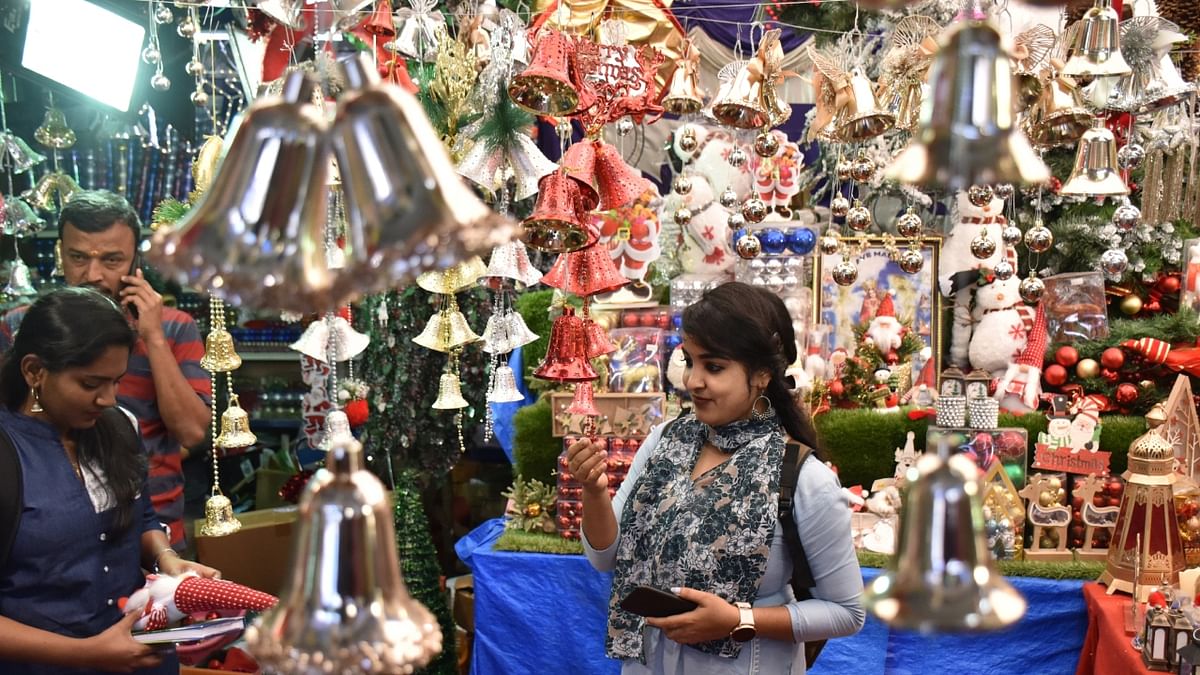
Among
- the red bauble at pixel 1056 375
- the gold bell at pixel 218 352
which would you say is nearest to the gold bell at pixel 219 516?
the gold bell at pixel 218 352

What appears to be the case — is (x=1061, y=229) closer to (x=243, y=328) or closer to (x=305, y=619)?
(x=305, y=619)

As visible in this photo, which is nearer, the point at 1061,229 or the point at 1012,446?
the point at 1012,446

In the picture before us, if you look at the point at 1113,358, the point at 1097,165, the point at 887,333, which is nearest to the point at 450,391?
the point at 887,333

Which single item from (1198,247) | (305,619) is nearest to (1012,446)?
(1198,247)

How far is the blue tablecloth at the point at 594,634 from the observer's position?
313cm

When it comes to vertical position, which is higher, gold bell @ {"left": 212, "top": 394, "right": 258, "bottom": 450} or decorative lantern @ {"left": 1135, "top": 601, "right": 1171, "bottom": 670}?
gold bell @ {"left": 212, "top": 394, "right": 258, "bottom": 450}

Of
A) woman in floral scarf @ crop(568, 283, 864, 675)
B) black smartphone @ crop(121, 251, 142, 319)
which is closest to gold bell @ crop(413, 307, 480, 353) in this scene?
black smartphone @ crop(121, 251, 142, 319)

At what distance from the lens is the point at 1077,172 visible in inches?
84.3

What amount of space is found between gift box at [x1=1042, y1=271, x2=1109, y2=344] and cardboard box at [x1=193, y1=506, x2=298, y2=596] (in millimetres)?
3065

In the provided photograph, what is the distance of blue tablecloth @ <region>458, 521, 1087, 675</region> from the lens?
3.13m

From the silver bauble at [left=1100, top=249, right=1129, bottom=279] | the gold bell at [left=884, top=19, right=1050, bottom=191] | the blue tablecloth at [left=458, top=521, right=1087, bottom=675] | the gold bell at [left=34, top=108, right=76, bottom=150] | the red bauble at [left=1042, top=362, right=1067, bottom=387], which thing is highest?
the gold bell at [left=34, top=108, right=76, bottom=150]

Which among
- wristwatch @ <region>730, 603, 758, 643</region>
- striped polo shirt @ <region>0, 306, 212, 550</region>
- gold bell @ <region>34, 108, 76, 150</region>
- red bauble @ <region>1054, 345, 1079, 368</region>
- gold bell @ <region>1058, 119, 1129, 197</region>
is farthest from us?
gold bell @ <region>34, 108, 76, 150</region>

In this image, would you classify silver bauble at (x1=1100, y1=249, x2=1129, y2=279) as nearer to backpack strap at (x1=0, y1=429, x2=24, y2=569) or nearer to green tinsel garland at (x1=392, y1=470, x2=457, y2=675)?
green tinsel garland at (x1=392, y1=470, x2=457, y2=675)

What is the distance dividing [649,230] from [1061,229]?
1541mm
